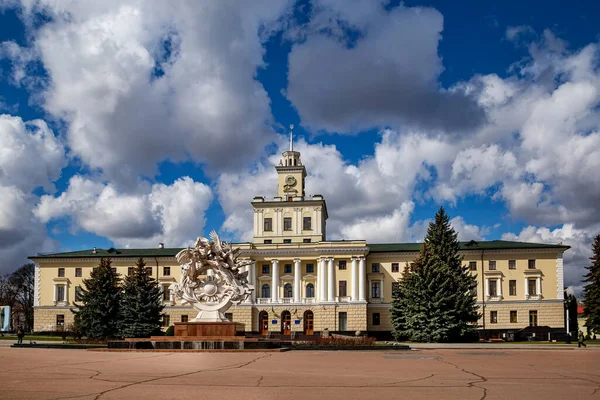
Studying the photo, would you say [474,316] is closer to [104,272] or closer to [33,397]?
[104,272]

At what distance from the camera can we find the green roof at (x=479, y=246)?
6894cm

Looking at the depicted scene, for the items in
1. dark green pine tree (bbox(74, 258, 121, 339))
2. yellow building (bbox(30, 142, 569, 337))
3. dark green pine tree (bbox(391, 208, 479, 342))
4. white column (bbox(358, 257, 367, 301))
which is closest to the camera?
dark green pine tree (bbox(391, 208, 479, 342))

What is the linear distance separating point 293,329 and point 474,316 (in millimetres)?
24008

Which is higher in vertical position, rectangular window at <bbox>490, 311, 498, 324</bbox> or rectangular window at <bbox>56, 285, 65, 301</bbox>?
rectangular window at <bbox>56, 285, 65, 301</bbox>

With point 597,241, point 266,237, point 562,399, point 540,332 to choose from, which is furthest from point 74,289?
point 562,399

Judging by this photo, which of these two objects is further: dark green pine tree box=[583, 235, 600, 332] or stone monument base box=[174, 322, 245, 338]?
dark green pine tree box=[583, 235, 600, 332]

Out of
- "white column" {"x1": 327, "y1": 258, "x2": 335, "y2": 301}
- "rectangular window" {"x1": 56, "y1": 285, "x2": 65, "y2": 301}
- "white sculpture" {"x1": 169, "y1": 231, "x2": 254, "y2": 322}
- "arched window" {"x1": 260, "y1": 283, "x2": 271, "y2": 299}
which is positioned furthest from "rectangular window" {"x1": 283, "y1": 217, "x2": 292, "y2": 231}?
"white sculpture" {"x1": 169, "y1": 231, "x2": 254, "y2": 322}

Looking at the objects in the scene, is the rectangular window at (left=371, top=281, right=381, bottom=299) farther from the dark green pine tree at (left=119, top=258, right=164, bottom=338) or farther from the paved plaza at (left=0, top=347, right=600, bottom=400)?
the paved plaza at (left=0, top=347, right=600, bottom=400)

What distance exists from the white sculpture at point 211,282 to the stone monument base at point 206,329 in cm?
101

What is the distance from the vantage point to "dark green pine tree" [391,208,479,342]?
49.1m

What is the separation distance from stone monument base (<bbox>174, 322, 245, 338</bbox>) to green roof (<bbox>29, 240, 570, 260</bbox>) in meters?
43.8

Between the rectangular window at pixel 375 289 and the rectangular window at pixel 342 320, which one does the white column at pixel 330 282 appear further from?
the rectangular window at pixel 375 289

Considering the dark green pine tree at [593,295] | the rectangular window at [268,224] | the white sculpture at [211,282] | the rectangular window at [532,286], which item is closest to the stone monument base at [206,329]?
the white sculpture at [211,282]

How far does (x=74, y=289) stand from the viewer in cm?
7512
